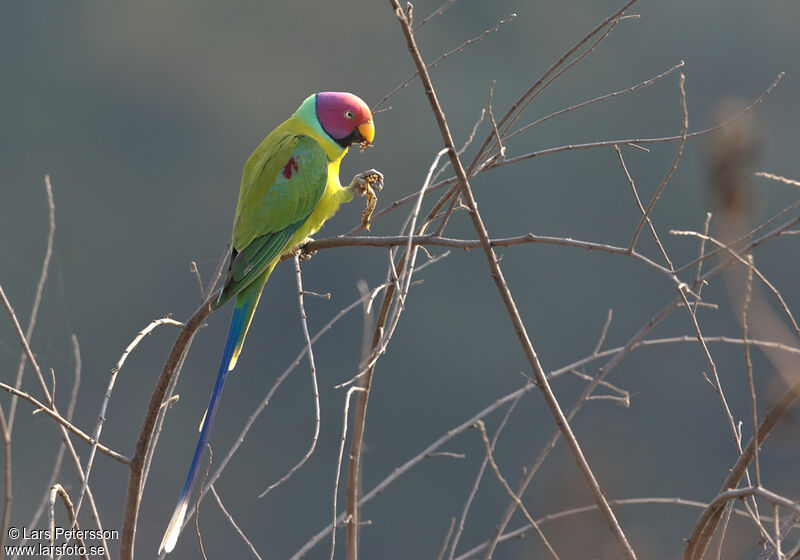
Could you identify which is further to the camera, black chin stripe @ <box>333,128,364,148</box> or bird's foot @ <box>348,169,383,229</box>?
black chin stripe @ <box>333,128,364,148</box>

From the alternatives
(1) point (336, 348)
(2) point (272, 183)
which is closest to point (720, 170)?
(2) point (272, 183)

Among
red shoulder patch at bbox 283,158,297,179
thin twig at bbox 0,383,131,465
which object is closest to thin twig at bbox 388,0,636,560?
thin twig at bbox 0,383,131,465

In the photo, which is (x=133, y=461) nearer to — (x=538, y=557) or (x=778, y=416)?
(x=538, y=557)

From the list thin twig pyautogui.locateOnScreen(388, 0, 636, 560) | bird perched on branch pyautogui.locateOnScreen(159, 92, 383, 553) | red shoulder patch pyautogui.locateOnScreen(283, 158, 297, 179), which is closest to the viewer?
thin twig pyautogui.locateOnScreen(388, 0, 636, 560)

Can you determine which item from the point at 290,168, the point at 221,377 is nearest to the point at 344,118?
the point at 290,168

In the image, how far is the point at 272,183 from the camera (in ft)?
4.06

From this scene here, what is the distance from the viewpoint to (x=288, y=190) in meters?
1.23

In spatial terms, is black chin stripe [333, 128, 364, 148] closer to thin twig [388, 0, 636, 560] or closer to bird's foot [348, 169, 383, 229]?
bird's foot [348, 169, 383, 229]

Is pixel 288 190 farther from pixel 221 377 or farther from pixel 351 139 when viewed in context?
pixel 221 377

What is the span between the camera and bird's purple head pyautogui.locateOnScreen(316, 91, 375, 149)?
134cm

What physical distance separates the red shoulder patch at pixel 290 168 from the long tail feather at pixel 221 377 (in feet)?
0.56

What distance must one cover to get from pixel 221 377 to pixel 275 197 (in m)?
0.33

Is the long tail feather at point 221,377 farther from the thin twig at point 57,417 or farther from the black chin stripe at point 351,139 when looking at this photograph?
the black chin stripe at point 351,139

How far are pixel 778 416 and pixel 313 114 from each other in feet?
3.12
